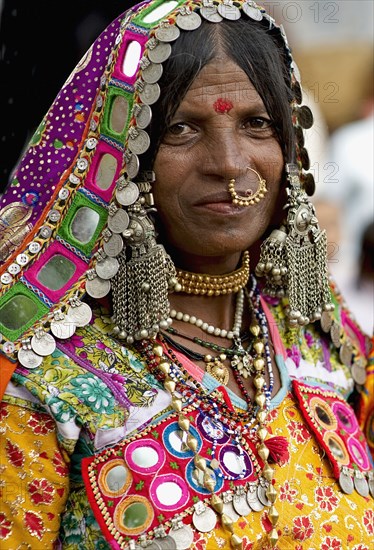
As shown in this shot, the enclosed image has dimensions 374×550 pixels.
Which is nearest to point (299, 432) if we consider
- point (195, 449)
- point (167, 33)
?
point (195, 449)

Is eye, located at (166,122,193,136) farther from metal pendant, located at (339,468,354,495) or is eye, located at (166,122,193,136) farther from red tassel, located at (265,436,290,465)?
metal pendant, located at (339,468,354,495)

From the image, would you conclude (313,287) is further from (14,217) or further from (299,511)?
(14,217)

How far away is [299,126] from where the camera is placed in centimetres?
266

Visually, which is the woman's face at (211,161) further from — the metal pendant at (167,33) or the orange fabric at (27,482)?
the orange fabric at (27,482)

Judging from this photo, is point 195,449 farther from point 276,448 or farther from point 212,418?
point 276,448

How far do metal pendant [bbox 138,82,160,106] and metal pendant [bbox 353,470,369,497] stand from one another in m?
1.05

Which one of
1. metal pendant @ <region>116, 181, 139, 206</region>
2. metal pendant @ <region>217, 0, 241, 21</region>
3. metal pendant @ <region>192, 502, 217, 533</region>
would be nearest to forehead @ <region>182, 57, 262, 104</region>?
metal pendant @ <region>217, 0, 241, 21</region>

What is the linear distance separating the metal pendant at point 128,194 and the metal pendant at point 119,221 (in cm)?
2

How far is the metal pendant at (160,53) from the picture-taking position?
7.77 feet

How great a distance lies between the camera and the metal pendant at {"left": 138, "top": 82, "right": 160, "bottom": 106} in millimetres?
2352

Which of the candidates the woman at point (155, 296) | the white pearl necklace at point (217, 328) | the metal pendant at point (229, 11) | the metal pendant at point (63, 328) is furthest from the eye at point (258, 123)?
the metal pendant at point (63, 328)

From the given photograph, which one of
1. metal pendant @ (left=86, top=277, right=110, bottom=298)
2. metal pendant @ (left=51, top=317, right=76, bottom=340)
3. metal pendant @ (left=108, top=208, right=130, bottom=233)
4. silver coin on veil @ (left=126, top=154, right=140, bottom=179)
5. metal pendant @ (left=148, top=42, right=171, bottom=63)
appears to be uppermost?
metal pendant @ (left=148, top=42, right=171, bottom=63)

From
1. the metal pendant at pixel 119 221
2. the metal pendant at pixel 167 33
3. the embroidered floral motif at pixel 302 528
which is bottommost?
the embroidered floral motif at pixel 302 528

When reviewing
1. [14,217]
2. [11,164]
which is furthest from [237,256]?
[11,164]
